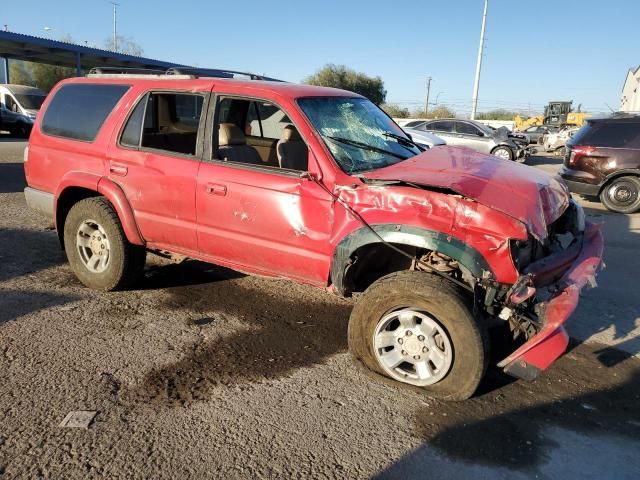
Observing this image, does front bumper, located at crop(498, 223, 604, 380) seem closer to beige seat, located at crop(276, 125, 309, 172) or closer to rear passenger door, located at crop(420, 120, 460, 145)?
beige seat, located at crop(276, 125, 309, 172)

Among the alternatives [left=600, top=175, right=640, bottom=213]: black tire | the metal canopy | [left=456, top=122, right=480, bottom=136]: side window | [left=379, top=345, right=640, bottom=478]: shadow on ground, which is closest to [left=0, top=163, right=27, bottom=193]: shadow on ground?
[left=379, top=345, right=640, bottom=478]: shadow on ground

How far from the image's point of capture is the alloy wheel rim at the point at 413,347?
125 inches

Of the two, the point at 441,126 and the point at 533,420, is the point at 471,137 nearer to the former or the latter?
the point at 441,126

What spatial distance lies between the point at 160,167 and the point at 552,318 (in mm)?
3100

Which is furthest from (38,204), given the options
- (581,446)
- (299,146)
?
(581,446)

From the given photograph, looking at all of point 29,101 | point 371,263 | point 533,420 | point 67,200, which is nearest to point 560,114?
point 29,101

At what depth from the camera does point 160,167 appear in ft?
13.7

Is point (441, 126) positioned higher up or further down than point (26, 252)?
higher up

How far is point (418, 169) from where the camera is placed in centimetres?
354

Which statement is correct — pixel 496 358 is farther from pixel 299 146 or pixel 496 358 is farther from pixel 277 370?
pixel 299 146

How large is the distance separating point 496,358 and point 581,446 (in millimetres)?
999

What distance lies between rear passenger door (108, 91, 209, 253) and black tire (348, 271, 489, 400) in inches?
66.3

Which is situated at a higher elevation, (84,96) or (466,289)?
(84,96)

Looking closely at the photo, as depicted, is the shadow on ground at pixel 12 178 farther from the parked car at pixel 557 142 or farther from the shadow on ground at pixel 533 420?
the parked car at pixel 557 142
